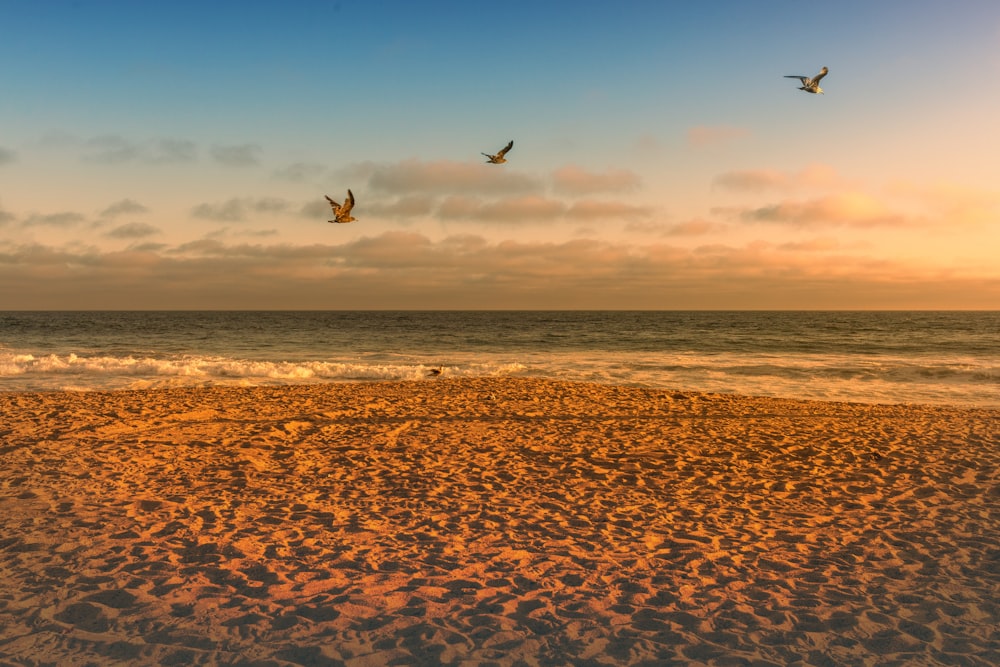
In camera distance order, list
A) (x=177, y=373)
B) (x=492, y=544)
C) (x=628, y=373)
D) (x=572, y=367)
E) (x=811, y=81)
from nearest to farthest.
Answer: (x=492, y=544)
(x=811, y=81)
(x=177, y=373)
(x=628, y=373)
(x=572, y=367)

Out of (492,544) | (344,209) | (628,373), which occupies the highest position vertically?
(344,209)

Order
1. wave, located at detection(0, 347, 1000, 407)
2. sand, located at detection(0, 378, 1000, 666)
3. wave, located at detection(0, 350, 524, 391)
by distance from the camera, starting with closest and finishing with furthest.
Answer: sand, located at detection(0, 378, 1000, 666) → wave, located at detection(0, 347, 1000, 407) → wave, located at detection(0, 350, 524, 391)

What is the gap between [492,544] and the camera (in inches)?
283

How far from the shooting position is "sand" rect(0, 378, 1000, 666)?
5.21 metres

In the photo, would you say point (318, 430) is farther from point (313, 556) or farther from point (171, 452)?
point (313, 556)

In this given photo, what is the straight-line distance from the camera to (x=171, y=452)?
1124cm

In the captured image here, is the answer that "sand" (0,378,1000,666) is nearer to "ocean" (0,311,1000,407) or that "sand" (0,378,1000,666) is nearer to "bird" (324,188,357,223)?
"bird" (324,188,357,223)

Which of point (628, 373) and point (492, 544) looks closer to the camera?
point (492, 544)

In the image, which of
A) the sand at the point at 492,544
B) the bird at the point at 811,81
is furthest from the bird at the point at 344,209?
the bird at the point at 811,81

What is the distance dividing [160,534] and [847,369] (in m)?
29.8

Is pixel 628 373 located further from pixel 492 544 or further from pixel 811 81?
pixel 492 544

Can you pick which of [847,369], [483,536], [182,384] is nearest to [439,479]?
[483,536]

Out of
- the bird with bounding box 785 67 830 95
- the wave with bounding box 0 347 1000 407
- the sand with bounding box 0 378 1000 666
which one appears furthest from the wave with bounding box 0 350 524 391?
the bird with bounding box 785 67 830 95

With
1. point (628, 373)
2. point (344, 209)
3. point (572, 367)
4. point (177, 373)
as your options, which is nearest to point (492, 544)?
point (344, 209)
